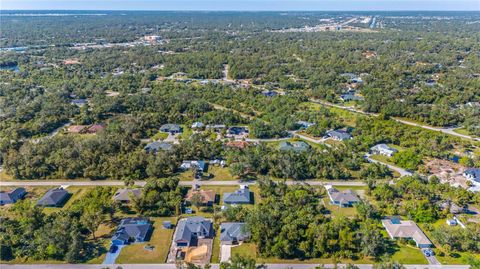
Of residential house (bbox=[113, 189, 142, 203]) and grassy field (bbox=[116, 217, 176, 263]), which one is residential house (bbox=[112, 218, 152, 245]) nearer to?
grassy field (bbox=[116, 217, 176, 263])

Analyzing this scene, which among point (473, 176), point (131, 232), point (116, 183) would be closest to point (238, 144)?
point (116, 183)

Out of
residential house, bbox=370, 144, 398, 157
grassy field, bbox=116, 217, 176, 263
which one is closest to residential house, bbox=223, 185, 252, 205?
grassy field, bbox=116, 217, 176, 263

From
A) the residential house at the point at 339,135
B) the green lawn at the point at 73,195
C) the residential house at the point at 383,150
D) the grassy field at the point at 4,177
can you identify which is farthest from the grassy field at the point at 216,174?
the residential house at the point at 383,150

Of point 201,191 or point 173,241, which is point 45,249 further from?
point 201,191

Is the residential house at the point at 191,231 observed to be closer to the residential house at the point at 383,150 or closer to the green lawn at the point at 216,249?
the green lawn at the point at 216,249

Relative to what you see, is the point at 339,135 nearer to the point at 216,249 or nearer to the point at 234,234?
the point at 234,234
